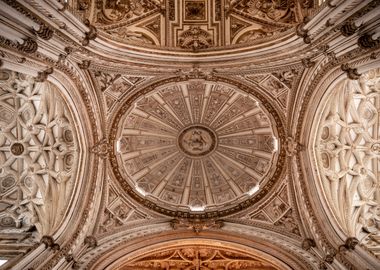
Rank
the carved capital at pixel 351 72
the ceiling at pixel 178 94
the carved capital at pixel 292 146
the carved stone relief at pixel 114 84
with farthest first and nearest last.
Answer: the carved capital at pixel 292 146 → the carved stone relief at pixel 114 84 → the ceiling at pixel 178 94 → the carved capital at pixel 351 72

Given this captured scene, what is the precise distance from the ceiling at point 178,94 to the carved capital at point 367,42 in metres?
2.45

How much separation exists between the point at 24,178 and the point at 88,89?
5047 mm

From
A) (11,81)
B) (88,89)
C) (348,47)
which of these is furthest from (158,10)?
(348,47)

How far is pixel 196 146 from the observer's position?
22797 mm

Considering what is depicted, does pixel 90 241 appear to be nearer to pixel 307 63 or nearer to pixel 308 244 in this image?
pixel 308 244

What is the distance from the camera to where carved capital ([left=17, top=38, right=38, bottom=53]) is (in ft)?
39.7

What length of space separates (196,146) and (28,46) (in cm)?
1208

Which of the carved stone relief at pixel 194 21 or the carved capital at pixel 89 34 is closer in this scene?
the carved capital at pixel 89 34

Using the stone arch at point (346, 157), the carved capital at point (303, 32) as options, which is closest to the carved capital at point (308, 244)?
the stone arch at point (346, 157)

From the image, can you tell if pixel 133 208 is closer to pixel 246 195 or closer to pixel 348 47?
pixel 246 195

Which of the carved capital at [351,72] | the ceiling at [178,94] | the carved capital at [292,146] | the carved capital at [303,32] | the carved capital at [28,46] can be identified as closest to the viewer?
the carved capital at [28,46]

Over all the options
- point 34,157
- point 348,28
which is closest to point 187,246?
point 34,157

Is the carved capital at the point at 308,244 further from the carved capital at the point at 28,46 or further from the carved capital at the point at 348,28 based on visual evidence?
the carved capital at the point at 28,46

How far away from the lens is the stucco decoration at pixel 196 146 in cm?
2131
